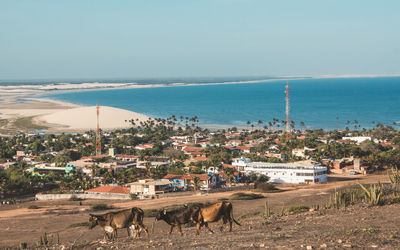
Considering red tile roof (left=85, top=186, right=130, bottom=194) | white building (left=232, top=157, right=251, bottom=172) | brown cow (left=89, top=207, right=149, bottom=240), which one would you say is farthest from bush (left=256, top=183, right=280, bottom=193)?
brown cow (left=89, top=207, right=149, bottom=240)

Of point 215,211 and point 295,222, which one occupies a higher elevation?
point 215,211

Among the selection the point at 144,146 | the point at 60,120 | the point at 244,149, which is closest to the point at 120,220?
the point at 244,149

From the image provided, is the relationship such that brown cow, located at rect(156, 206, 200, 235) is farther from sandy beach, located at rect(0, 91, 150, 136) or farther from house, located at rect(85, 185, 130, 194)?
sandy beach, located at rect(0, 91, 150, 136)

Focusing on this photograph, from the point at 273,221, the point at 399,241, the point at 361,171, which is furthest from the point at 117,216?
the point at 361,171

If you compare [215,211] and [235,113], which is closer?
[215,211]

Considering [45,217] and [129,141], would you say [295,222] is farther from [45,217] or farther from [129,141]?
[129,141]

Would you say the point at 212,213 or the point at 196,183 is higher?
the point at 212,213

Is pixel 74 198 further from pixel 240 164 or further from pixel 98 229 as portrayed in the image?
pixel 240 164
